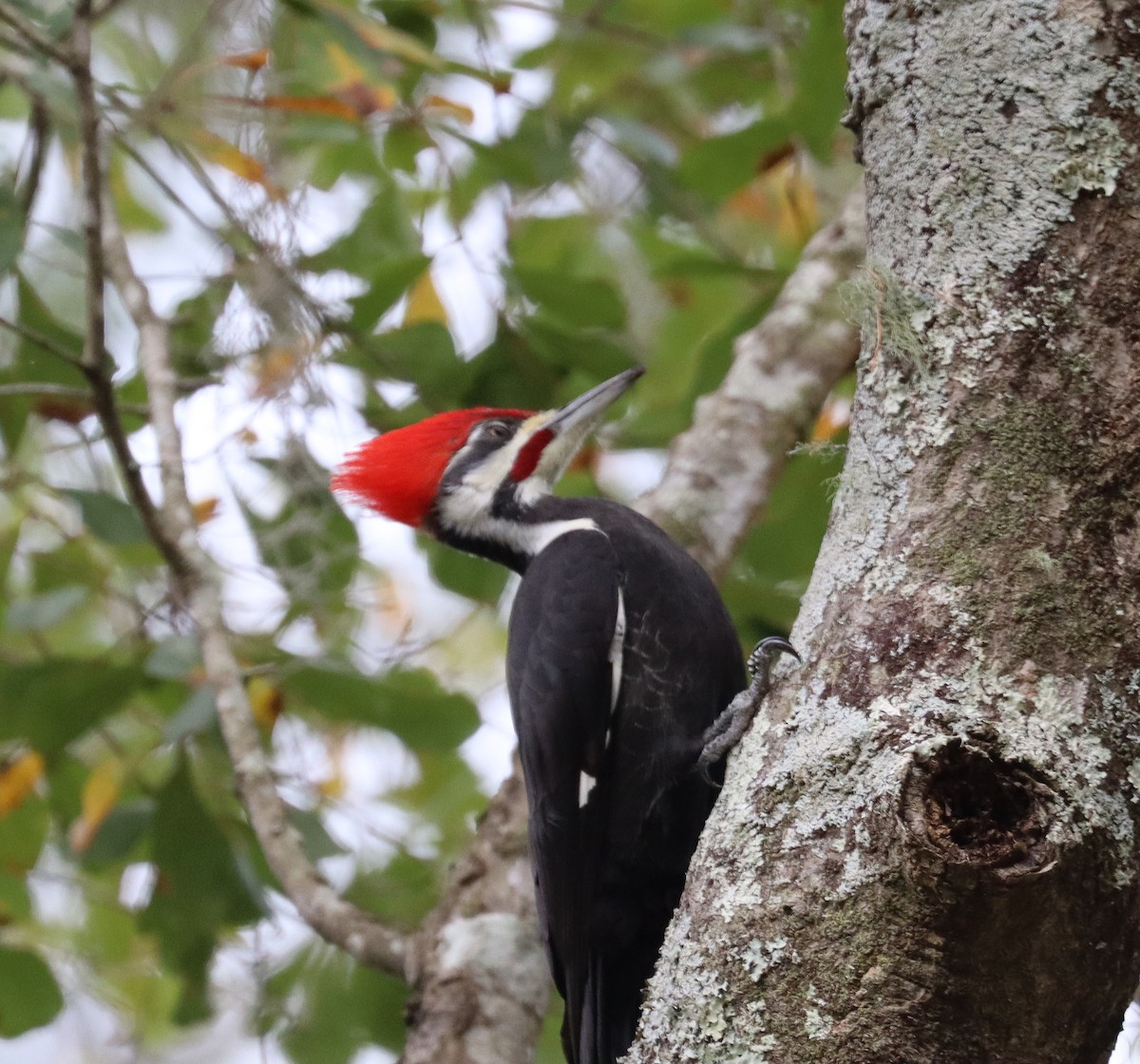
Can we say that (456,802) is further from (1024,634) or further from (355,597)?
(1024,634)

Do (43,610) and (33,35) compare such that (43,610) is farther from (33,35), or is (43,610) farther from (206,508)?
(33,35)

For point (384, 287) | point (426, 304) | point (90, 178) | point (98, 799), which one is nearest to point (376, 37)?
point (384, 287)

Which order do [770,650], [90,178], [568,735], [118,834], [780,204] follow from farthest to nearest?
[780,204]
[118,834]
[90,178]
[568,735]
[770,650]

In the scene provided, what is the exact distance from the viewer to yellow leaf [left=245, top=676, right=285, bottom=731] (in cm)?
334

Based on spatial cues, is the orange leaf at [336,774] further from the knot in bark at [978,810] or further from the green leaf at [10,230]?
the knot in bark at [978,810]

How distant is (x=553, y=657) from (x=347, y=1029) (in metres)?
1.20

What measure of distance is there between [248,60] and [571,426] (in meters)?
1.09

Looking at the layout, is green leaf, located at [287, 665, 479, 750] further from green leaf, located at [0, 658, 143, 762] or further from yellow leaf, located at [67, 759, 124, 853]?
yellow leaf, located at [67, 759, 124, 853]

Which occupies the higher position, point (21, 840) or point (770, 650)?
point (770, 650)

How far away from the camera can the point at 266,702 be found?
3402 millimetres

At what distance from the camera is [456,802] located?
4133 mm

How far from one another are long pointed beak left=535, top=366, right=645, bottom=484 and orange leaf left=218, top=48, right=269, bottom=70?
1.03 metres

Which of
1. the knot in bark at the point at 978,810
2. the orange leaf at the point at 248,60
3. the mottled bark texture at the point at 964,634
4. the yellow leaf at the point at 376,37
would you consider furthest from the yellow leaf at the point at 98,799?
the knot in bark at the point at 978,810

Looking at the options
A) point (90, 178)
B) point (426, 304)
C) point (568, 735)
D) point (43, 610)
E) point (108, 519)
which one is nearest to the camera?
point (568, 735)
